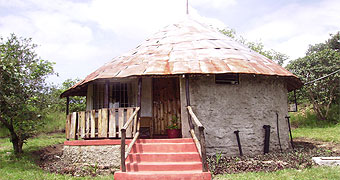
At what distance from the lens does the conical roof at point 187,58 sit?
805 cm

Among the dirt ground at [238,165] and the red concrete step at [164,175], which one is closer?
the red concrete step at [164,175]

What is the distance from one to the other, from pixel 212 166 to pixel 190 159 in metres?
0.68

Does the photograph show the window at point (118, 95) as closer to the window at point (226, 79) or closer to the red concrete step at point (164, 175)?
the window at point (226, 79)

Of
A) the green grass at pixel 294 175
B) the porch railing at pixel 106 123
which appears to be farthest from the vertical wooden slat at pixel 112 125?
the green grass at pixel 294 175

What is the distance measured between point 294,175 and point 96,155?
16.7 feet

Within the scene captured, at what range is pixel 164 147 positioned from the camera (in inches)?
272

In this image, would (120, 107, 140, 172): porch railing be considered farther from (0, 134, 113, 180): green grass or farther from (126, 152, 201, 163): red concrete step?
(0, 134, 113, 180): green grass

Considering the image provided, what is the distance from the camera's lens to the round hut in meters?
8.01

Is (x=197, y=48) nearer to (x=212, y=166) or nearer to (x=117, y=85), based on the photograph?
(x=117, y=85)

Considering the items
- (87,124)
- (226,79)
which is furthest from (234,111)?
(87,124)

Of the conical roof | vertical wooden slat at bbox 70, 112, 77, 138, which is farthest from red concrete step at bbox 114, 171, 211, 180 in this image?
vertical wooden slat at bbox 70, 112, 77, 138

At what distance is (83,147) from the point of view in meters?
7.95

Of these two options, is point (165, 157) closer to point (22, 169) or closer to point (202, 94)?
point (202, 94)

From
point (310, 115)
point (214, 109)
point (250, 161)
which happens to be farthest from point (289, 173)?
point (310, 115)
